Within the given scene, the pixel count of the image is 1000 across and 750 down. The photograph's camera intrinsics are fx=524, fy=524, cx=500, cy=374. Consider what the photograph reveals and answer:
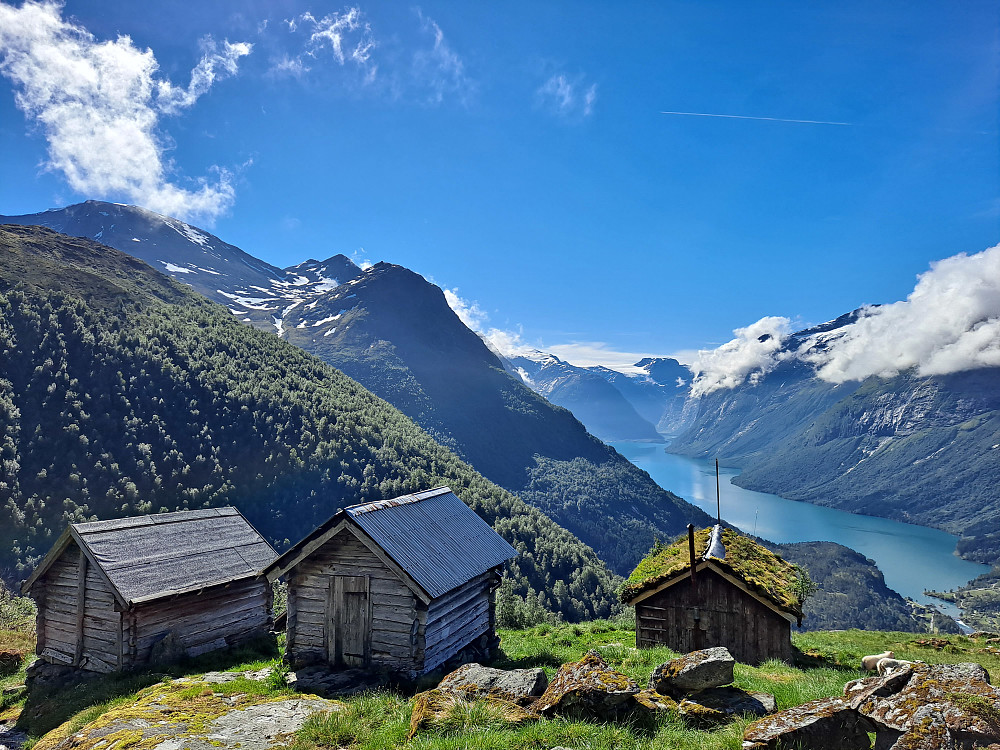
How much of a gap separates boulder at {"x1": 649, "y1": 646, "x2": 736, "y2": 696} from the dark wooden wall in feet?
31.3

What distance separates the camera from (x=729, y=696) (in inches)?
365

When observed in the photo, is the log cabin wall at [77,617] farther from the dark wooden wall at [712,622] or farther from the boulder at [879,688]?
the boulder at [879,688]

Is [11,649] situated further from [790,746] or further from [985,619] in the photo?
[985,619]

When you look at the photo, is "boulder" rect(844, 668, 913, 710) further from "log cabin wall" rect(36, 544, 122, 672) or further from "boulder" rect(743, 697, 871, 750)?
"log cabin wall" rect(36, 544, 122, 672)

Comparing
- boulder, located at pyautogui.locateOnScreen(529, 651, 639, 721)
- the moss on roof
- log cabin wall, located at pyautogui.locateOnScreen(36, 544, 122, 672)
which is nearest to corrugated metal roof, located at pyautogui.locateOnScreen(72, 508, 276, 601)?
log cabin wall, located at pyautogui.locateOnScreen(36, 544, 122, 672)

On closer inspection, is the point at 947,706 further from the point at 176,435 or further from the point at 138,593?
the point at 176,435

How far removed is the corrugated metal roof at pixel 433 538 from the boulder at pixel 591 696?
25.4ft

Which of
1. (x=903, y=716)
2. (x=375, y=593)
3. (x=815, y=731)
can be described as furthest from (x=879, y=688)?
(x=375, y=593)

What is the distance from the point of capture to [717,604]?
60.1 ft

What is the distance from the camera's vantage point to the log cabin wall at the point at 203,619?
1983cm

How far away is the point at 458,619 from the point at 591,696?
1099cm

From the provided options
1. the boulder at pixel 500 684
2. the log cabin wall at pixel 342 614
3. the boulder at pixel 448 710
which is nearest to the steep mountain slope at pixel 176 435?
the log cabin wall at pixel 342 614

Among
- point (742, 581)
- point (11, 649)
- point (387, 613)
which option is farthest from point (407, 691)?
point (11, 649)

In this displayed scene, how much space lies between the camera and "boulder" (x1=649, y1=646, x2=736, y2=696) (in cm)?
923
